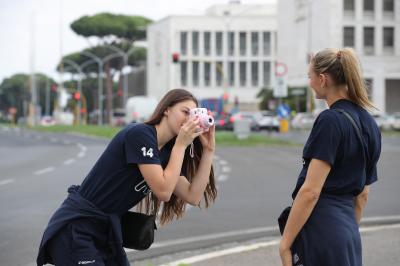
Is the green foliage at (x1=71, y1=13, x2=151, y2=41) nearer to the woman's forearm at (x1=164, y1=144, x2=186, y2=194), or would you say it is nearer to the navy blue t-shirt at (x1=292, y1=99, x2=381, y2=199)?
the woman's forearm at (x1=164, y1=144, x2=186, y2=194)

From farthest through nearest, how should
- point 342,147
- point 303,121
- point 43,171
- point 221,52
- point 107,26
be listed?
point 221,52
point 107,26
point 303,121
point 43,171
point 342,147

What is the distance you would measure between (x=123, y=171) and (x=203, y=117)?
A: 1.34 feet

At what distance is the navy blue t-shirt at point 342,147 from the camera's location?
3.43 meters

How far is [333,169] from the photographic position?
138 inches

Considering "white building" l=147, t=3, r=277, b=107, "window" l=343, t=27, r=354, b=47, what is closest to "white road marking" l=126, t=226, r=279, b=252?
"window" l=343, t=27, r=354, b=47

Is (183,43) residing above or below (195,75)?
above

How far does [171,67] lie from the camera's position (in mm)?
105625

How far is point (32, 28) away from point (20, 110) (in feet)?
188

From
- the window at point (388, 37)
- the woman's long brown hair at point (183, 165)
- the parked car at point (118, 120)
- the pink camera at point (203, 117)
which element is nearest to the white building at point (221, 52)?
the parked car at point (118, 120)

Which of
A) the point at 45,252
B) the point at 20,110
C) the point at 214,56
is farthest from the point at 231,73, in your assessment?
the point at 45,252

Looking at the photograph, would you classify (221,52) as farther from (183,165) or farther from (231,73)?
(183,165)

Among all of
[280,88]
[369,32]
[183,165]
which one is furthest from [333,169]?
[369,32]

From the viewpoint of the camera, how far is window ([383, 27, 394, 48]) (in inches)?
2938

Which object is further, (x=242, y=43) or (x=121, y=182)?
(x=242, y=43)
